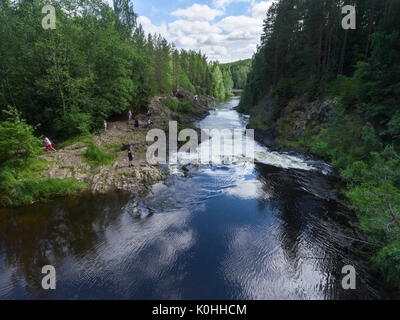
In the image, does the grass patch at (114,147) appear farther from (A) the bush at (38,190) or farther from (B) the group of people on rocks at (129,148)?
(A) the bush at (38,190)

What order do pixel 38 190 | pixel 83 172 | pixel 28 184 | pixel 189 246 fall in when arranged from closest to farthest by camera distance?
pixel 189 246, pixel 28 184, pixel 38 190, pixel 83 172

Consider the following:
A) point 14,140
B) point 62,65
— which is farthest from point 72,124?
point 14,140

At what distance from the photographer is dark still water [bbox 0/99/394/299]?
7.45 meters

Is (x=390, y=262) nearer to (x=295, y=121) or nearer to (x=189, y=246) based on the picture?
(x=189, y=246)

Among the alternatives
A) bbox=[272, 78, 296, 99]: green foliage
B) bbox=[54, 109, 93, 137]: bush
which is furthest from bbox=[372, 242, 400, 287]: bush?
bbox=[272, 78, 296, 99]: green foliage

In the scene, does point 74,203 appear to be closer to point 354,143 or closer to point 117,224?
point 117,224

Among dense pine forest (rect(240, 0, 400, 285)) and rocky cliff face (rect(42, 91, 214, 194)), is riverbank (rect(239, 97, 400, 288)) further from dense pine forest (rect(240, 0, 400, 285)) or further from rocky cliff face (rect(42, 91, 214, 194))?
rocky cliff face (rect(42, 91, 214, 194))

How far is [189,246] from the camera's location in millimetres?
9531

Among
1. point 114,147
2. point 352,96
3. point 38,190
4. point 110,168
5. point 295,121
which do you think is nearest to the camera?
point 38,190

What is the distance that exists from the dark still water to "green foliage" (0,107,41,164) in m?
4.19

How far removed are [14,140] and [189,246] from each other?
13.3 m

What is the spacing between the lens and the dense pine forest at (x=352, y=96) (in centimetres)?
891

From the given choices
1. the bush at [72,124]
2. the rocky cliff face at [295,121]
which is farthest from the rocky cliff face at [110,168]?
the rocky cliff face at [295,121]

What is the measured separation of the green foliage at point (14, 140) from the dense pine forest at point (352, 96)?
1963 cm
